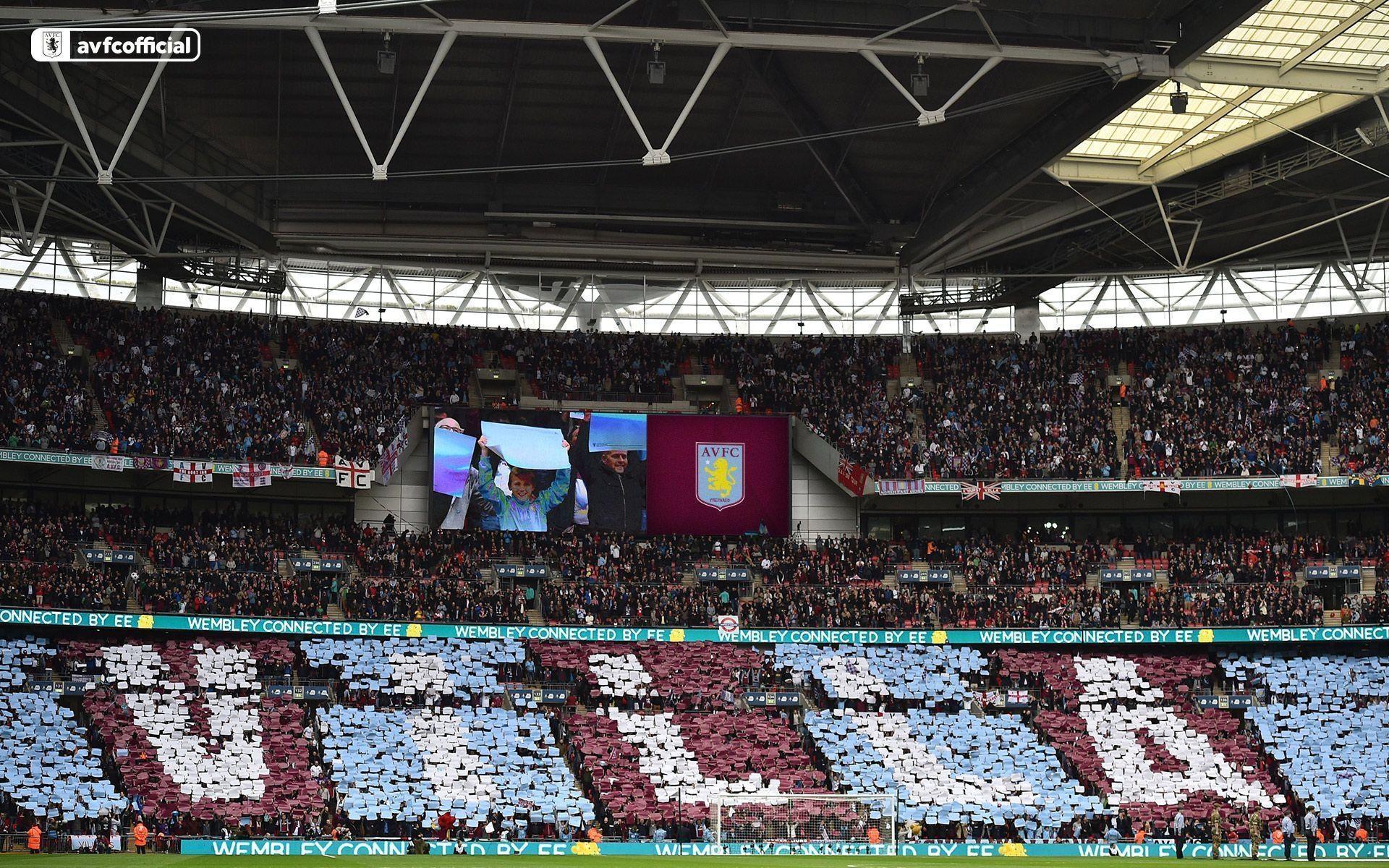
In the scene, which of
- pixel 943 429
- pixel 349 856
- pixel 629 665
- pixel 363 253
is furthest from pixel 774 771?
pixel 363 253

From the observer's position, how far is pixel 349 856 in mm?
36312

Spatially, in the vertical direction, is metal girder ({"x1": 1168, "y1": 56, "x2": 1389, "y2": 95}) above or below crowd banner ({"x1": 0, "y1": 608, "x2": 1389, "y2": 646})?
above

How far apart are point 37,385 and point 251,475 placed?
306 inches

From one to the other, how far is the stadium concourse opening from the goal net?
0.39 feet

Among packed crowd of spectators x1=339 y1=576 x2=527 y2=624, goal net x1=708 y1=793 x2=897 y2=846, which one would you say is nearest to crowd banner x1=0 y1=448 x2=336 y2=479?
packed crowd of spectators x1=339 y1=576 x2=527 y2=624

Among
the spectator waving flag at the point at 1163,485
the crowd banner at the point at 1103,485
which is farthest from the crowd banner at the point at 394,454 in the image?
the spectator waving flag at the point at 1163,485

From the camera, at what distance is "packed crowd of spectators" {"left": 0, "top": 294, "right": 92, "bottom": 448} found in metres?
47.2

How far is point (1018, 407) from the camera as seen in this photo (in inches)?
2232

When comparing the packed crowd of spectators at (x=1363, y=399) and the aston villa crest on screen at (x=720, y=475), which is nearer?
the packed crowd of spectators at (x=1363, y=399)

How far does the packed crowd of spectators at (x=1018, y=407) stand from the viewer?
53812mm

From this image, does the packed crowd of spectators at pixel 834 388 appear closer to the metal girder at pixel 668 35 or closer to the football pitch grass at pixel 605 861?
the football pitch grass at pixel 605 861

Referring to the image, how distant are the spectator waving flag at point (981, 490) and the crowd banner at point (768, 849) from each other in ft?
47.4

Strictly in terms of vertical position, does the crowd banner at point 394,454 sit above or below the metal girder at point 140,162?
below

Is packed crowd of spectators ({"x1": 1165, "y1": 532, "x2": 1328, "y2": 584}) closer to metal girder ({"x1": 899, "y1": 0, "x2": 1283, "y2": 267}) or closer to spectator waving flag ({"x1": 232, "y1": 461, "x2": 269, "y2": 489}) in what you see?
metal girder ({"x1": 899, "y1": 0, "x2": 1283, "y2": 267})
